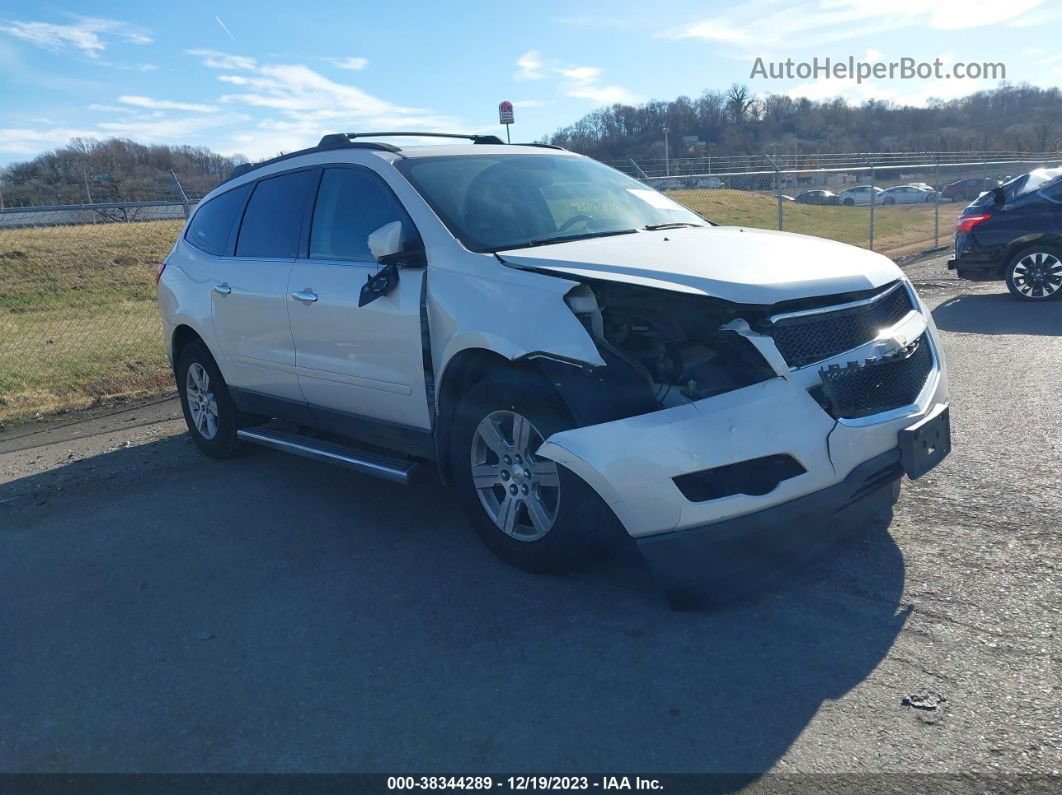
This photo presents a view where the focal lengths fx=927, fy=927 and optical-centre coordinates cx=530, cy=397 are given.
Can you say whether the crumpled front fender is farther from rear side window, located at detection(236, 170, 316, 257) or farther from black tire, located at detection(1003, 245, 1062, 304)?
black tire, located at detection(1003, 245, 1062, 304)

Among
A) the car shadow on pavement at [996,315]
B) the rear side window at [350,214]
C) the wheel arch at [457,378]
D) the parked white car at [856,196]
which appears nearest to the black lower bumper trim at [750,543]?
the wheel arch at [457,378]

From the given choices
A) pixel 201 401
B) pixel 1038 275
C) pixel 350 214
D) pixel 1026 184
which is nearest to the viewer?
pixel 350 214

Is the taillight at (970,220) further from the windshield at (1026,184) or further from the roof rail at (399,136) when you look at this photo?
the roof rail at (399,136)

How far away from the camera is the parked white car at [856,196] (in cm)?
2709

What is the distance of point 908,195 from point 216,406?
82.4 feet

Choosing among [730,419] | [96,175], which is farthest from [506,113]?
[730,419]

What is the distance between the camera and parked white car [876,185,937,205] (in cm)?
2608

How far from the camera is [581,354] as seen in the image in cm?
377

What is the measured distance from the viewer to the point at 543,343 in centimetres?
391

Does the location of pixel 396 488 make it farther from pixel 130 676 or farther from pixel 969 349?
pixel 969 349

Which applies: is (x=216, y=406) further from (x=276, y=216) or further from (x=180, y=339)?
(x=276, y=216)

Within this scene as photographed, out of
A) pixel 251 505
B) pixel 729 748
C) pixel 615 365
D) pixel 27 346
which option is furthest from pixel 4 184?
pixel 729 748

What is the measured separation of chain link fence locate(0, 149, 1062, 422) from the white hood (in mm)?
6647

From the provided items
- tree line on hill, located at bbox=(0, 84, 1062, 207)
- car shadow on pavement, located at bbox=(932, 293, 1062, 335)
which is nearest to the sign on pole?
tree line on hill, located at bbox=(0, 84, 1062, 207)
